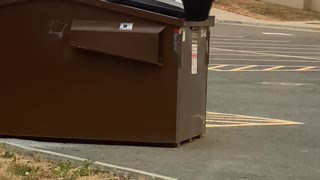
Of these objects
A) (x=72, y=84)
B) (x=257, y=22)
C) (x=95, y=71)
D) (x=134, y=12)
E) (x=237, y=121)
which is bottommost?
(x=237, y=121)

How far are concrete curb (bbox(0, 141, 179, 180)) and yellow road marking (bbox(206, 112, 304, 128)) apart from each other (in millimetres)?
3216

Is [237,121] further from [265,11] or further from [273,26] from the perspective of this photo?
[265,11]

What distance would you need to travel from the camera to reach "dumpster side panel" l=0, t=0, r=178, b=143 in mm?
8047

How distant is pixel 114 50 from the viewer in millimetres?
7984

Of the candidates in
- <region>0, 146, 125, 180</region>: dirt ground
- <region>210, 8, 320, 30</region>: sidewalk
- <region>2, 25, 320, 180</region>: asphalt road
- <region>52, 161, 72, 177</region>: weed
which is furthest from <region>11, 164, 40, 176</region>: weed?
<region>210, 8, 320, 30</region>: sidewalk

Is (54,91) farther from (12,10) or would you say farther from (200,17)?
(200,17)

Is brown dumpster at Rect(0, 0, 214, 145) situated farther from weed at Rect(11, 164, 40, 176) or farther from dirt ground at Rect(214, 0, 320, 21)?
dirt ground at Rect(214, 0, 320, 21)

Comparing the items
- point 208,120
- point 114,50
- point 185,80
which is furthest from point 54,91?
point 208,120

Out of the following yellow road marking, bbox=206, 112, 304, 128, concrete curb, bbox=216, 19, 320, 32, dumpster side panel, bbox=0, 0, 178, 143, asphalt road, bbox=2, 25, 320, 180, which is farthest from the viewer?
concrete curb, bbox=216, 19, 320, 32

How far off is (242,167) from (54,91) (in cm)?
235

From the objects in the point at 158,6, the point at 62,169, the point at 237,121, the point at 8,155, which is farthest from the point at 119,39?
the point at 237,121

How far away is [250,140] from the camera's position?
8.91 m

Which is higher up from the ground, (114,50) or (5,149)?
(114,50)

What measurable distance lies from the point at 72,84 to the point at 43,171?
6.41 ft
